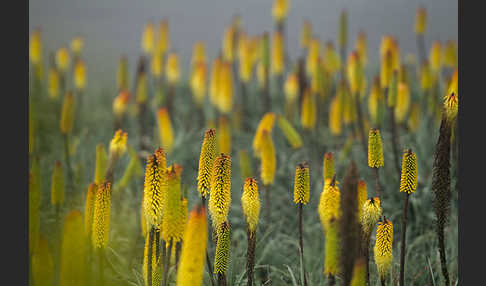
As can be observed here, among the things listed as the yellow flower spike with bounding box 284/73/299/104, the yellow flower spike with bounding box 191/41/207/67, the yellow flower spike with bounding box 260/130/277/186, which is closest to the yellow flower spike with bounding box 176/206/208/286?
the yellow flower spike with bounding box 260/130/277/186

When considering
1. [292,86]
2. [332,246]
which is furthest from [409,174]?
[292,86]

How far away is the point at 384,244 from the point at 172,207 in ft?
1.58

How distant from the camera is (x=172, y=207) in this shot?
1.14 meters

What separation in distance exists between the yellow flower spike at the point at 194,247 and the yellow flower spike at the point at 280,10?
1846 millimetres

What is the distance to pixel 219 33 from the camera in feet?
9.90

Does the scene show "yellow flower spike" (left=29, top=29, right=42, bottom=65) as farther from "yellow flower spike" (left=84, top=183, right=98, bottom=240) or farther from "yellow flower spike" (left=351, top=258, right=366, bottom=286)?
"yellow flower spike" (left=351, top=258, right=366, bottom=286)

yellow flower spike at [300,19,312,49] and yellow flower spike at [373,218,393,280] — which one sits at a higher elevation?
yellow flower spike at [300,19,312,49]

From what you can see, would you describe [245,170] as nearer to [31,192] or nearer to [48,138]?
[31,192]

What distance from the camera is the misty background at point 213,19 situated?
2238mm

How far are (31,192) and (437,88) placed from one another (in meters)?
2.08

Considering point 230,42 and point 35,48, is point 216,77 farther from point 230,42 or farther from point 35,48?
point 35,48

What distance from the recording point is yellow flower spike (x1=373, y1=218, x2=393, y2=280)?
1.18 m

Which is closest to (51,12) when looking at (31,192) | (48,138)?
(48,138)

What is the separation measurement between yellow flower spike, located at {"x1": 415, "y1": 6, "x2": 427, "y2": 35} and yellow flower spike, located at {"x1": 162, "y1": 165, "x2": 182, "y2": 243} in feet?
5.33
